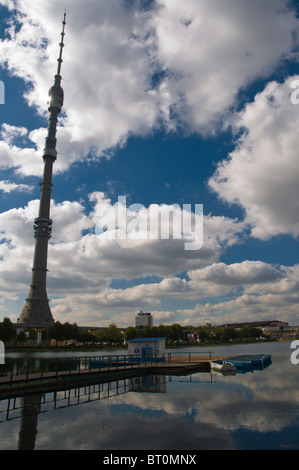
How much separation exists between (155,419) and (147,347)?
125 feet

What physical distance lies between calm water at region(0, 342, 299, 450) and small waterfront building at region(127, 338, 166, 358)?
902 inches

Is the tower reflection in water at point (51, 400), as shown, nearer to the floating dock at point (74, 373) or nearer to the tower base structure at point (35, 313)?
the floating dock at point (74, 373)

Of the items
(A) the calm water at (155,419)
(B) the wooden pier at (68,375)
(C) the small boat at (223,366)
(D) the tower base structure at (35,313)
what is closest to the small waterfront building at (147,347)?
(B) the wooden pier at (68,375)

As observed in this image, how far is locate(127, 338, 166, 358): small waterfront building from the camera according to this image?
192ft

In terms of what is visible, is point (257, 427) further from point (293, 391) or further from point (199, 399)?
point (293, 391)

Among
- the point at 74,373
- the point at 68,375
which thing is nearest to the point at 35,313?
the point at 74,373

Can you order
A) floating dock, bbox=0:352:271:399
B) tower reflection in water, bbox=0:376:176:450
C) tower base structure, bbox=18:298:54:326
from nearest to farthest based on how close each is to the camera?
tower reflection in water, bbox=0:376:176:450
floating dock, bbox=0:352:271:399
tower base structure, bbox=18:298:54:326

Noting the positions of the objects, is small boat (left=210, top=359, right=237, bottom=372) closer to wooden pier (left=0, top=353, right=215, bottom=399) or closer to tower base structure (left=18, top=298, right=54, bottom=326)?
wooden pier (left=0, top=353, right=215, bottom=399)

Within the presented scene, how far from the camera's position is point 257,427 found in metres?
20.6

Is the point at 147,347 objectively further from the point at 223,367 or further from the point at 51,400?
the point at 51,400

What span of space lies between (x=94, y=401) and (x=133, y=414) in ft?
22.4

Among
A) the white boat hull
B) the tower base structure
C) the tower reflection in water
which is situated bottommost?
the white boat hull

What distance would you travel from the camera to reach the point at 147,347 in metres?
59.3

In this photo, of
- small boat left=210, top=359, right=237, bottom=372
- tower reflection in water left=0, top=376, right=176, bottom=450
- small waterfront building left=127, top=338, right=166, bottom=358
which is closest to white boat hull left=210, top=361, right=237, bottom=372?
small boat left=210, top=359, right=237, bottom=372
